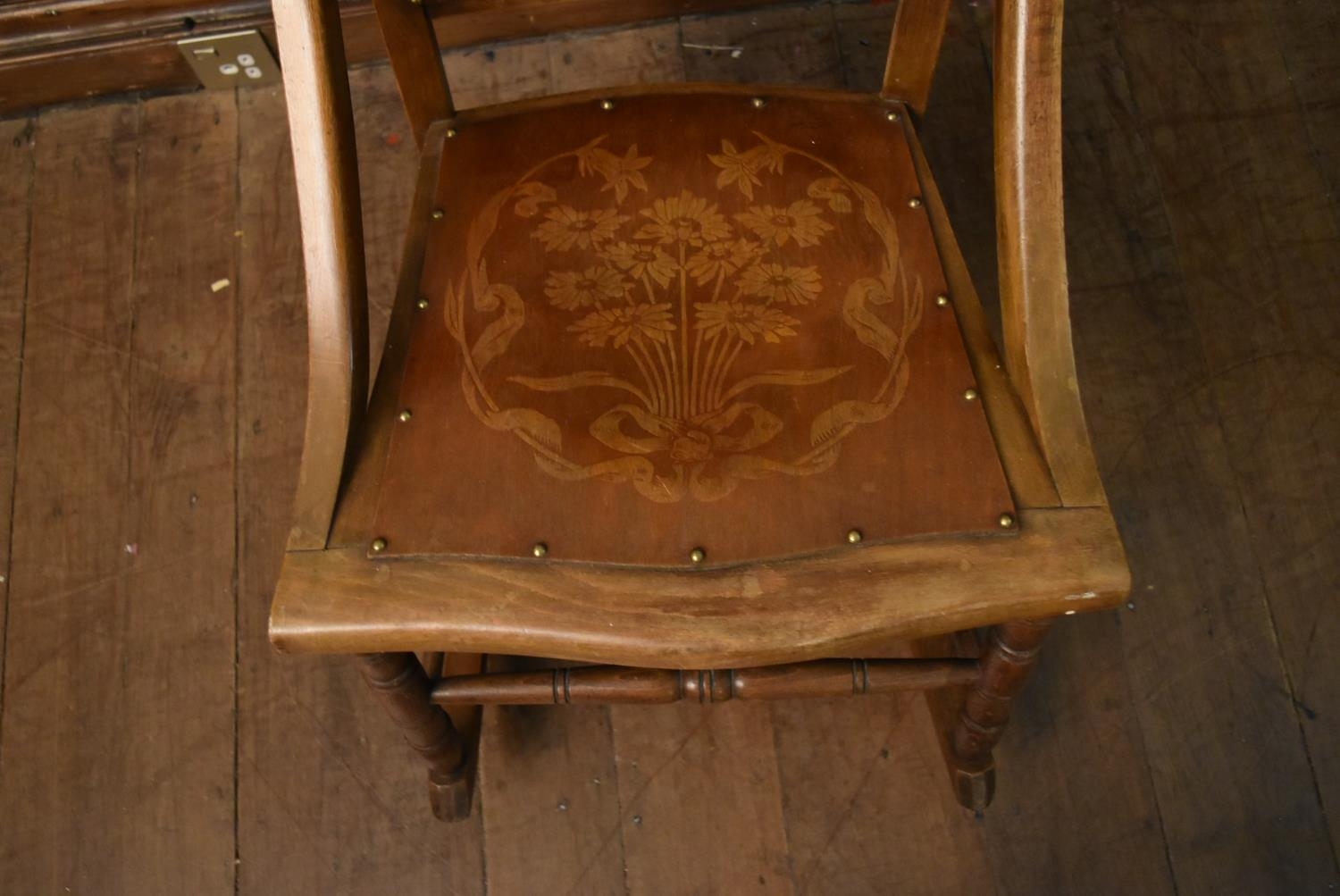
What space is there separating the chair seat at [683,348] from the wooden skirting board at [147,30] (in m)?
0.51

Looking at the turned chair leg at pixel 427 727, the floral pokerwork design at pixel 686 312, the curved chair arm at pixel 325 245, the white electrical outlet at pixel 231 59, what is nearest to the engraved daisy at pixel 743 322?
the floral pokerwork design at pixel 686 312

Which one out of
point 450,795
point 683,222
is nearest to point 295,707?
point 450,795

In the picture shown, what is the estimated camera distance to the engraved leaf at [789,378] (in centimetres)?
77

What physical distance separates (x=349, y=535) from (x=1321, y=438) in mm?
1012

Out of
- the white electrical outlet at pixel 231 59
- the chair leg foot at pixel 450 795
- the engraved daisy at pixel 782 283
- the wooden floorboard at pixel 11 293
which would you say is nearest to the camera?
the engraved daisy at pixel 782 283

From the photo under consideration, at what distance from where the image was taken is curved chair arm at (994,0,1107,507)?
72 centimetres

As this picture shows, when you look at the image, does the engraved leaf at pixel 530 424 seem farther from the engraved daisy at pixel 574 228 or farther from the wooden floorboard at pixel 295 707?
the wooden floorboard at pixel 295 707

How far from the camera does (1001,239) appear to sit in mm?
761

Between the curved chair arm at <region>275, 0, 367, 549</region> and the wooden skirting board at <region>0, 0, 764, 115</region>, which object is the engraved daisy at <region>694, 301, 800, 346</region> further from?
the wooden skirting board at <region>0, 0, 764, 115</region>

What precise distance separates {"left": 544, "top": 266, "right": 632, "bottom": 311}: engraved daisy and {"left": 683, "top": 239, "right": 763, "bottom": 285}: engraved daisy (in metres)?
0.05

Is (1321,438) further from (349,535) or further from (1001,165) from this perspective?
(349,535)

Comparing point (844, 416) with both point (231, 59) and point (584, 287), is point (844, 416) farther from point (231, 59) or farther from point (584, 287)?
point (231, 59)

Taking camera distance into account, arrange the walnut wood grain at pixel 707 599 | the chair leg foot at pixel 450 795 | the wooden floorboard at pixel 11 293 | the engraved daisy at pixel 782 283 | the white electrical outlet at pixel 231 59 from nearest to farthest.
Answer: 1. the walnut wood grain at pixel 707 599
2. the engraved daisy at pixel 782 283
3. the chair leg foot at pixel 450 795
4. the wooden floorboard at pixel 11 293
5. the white electrical outlet at pixel 231 59

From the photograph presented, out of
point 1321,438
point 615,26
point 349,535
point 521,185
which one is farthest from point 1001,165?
point 615,26
